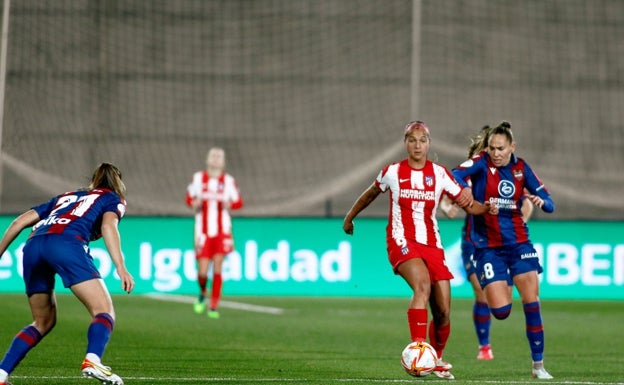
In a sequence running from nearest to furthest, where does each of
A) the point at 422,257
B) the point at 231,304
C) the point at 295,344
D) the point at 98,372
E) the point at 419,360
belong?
the point at 98,372
the point at 419,360
the point at 422,257
the point at 295,344
the point at 231,304

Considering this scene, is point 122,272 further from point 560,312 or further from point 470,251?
point 560,312

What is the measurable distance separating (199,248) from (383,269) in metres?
3.79

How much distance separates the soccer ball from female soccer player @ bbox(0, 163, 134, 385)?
208 cm

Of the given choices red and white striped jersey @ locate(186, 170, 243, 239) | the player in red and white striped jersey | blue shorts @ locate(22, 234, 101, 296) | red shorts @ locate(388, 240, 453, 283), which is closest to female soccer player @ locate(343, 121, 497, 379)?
red shorts @ locate(388, 240, 453, 283)

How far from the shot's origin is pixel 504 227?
10.0m

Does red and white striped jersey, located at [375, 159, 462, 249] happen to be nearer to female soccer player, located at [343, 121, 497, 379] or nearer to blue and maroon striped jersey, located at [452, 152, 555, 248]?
female soccer player, located at [343, 121, 497, 379]

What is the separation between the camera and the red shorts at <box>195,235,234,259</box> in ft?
58.2

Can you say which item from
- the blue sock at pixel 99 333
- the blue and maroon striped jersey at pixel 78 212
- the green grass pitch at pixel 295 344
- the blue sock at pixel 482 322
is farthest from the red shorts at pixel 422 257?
the blue sock at pixel 99 333

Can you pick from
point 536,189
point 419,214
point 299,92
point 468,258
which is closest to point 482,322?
point 468,258

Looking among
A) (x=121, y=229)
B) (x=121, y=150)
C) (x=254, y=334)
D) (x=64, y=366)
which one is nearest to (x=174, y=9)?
(x=121, y=150)

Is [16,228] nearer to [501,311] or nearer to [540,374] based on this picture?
[501,311]

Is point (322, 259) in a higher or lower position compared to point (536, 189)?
higher

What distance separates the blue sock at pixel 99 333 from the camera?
300 inches

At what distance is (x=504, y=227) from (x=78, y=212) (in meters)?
3.50
